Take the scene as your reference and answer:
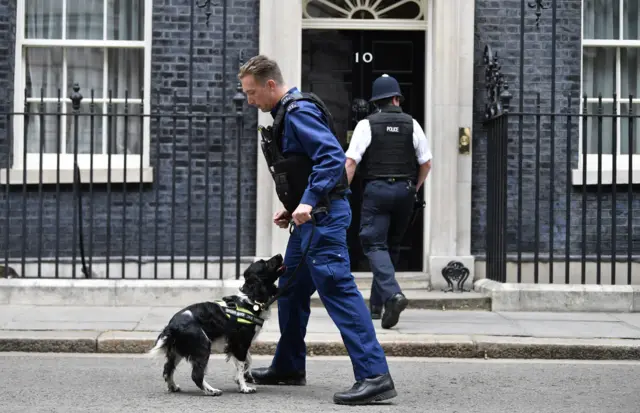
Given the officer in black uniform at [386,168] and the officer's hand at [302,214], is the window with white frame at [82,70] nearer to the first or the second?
the officer in black uniform at [386,168]

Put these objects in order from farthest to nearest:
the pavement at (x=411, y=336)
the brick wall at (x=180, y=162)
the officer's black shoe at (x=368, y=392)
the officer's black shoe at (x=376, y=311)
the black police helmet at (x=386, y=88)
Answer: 1. the brick wall at (x=180, y=162)
2. the officer's black shoe at (x=376, y=311)
3. the black police helmet at (x=386, y=88)
4. the pavement at (x=411, y=336)
5. the officer's black shoe at (x=368, y=392)

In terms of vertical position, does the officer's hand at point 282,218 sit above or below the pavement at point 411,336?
above

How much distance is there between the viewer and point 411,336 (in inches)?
348

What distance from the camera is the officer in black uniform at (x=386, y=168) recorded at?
927 cm

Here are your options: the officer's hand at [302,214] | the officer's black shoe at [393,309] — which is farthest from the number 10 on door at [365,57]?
the officer's hand at [302,214]

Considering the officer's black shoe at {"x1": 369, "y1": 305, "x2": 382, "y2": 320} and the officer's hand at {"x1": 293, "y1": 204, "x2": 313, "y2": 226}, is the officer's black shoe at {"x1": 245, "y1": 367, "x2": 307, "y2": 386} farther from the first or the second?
the officer's black shoe at {"x1": 369, "y1": 305, "x2": 382, "y2": 320}

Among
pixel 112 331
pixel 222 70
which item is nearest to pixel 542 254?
pixel 222 70

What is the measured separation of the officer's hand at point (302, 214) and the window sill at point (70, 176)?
211 inches

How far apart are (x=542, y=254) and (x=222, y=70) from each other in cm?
356

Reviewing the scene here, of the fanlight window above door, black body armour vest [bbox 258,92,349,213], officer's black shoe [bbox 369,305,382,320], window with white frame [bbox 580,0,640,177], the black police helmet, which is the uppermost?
the fanlight window above door

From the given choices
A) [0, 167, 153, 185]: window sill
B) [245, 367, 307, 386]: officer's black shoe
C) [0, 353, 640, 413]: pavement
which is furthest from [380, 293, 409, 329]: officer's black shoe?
[0, 167, 153, 185]: window sill

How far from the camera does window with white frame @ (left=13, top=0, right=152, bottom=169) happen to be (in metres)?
11.7

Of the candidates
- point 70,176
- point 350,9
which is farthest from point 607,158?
point 70,176

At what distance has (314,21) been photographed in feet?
39.0
